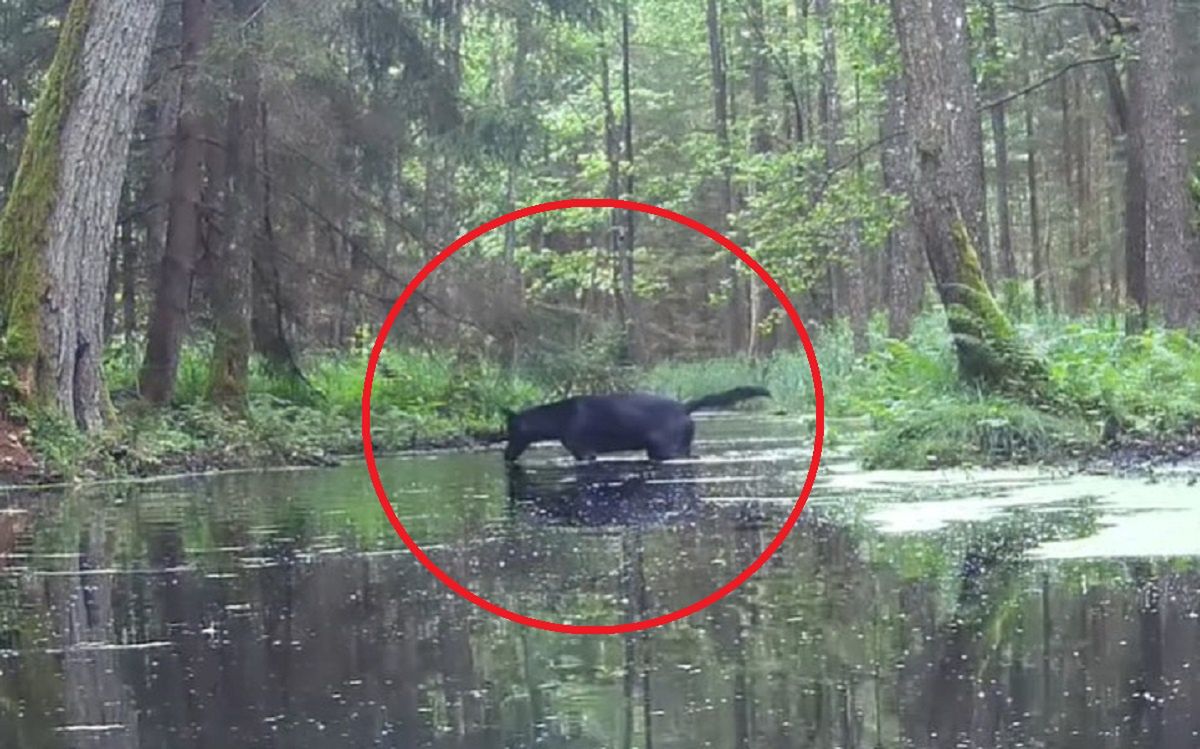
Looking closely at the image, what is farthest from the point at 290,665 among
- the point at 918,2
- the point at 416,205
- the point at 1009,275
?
the point at 1009,275

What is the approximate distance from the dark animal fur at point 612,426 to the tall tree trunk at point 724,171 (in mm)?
24323

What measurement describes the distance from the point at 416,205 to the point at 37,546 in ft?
41.7

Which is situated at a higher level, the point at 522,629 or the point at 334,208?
the point at 334,208

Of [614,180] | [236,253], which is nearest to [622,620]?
[236,253]

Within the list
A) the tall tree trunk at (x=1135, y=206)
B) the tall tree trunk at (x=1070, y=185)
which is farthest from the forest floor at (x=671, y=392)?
the tall tree trunk at (x=1070, y=185)

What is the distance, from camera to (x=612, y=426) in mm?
14734

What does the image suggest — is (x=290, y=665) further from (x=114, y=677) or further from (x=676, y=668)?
(x=676, y=668)

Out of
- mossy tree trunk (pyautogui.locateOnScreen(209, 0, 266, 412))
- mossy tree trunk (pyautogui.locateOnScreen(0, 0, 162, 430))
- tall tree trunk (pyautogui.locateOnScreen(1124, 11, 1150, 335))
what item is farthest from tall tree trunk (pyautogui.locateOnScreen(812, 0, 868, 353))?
mossy tree trunk (pyautogui.locateOnScreen(0, 0, 162, 430))

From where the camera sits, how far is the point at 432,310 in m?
20.2

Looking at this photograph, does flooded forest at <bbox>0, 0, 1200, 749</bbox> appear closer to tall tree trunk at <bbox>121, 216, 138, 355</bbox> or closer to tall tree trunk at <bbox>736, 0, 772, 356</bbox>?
tall tree trunk at <bbox>121, 216, 138, 355</bbox>

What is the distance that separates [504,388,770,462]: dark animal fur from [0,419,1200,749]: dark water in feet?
13.0

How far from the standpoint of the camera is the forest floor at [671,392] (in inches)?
474

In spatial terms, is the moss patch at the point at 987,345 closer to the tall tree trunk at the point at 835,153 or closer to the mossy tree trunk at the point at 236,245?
the mossy tree trunk at the point at 236,245

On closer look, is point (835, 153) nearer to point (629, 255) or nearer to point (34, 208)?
point (629, 255)
